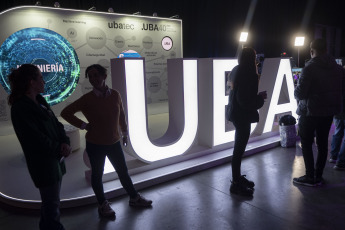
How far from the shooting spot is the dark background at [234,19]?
24.6 feet

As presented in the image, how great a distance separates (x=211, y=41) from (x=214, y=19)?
714 mm

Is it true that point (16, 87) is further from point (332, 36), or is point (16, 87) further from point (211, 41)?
point (332, 36)

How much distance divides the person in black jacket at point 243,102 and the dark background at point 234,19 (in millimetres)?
5168

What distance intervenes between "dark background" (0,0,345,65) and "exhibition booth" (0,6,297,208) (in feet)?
1.21

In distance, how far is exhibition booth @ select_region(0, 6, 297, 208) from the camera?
10.4ft

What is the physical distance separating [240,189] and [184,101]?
1.30 metres

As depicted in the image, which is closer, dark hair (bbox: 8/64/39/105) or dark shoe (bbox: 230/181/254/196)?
dark hair (bbox: 8/64/39/105)

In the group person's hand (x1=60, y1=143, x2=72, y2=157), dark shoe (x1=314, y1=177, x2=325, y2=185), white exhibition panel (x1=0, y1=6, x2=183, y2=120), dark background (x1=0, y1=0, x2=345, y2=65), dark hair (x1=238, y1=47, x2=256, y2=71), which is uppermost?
dark background (x1=0, y1=0, x2=345, y2=65)

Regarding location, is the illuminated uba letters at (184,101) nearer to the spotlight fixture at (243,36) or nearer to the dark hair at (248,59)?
the dark hair at (248,59)

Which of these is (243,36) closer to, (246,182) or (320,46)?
(320,46)

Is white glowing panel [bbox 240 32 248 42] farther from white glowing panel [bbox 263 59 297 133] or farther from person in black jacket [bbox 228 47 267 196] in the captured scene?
person in black jacket [bbox 228 47 267 196]

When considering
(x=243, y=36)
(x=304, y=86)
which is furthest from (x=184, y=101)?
(x=243, y=36)

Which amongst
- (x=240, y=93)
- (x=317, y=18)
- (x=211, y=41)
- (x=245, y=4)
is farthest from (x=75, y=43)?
(x=317, y=18)

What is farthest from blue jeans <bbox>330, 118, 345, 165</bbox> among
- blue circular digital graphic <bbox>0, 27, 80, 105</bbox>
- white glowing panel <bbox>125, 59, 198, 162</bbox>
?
blue circular digital graphic <bbox>0, 27, 80, 105</bbox>
